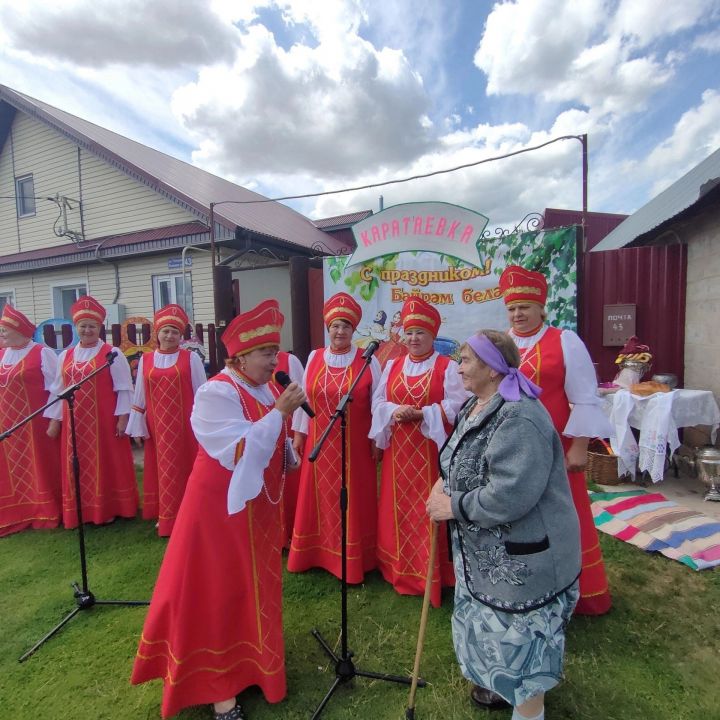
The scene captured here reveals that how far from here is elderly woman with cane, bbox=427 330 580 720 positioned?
1642 millimetres

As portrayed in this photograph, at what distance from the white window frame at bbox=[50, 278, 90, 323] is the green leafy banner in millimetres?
8288

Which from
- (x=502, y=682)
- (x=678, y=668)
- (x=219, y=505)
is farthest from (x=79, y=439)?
(x=678, y=668)

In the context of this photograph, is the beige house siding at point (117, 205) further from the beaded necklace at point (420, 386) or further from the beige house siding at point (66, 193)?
the beaded necklace at point (420, 386)

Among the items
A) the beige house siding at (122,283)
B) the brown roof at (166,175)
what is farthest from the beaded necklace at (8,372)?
the beige house siding at (122,283)

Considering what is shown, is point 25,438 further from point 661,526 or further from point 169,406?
point 661,526

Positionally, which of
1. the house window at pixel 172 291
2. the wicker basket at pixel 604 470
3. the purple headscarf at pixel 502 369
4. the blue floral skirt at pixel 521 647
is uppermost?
the house window at pixel 172 291

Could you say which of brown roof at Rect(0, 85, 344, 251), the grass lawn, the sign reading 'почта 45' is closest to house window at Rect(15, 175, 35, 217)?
brown roof at Rect(0, 85, 344, 251)

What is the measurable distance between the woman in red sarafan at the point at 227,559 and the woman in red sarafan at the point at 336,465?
3.74 ft

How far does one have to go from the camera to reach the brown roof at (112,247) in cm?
932

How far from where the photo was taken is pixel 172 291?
10086 mm

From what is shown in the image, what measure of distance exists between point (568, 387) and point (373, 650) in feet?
6.54

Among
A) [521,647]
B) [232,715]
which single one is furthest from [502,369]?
[232,715]

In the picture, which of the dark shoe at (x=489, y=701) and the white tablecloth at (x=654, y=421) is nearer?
the dark shoe at (x=489, y=701)

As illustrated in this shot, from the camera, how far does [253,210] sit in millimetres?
12758
